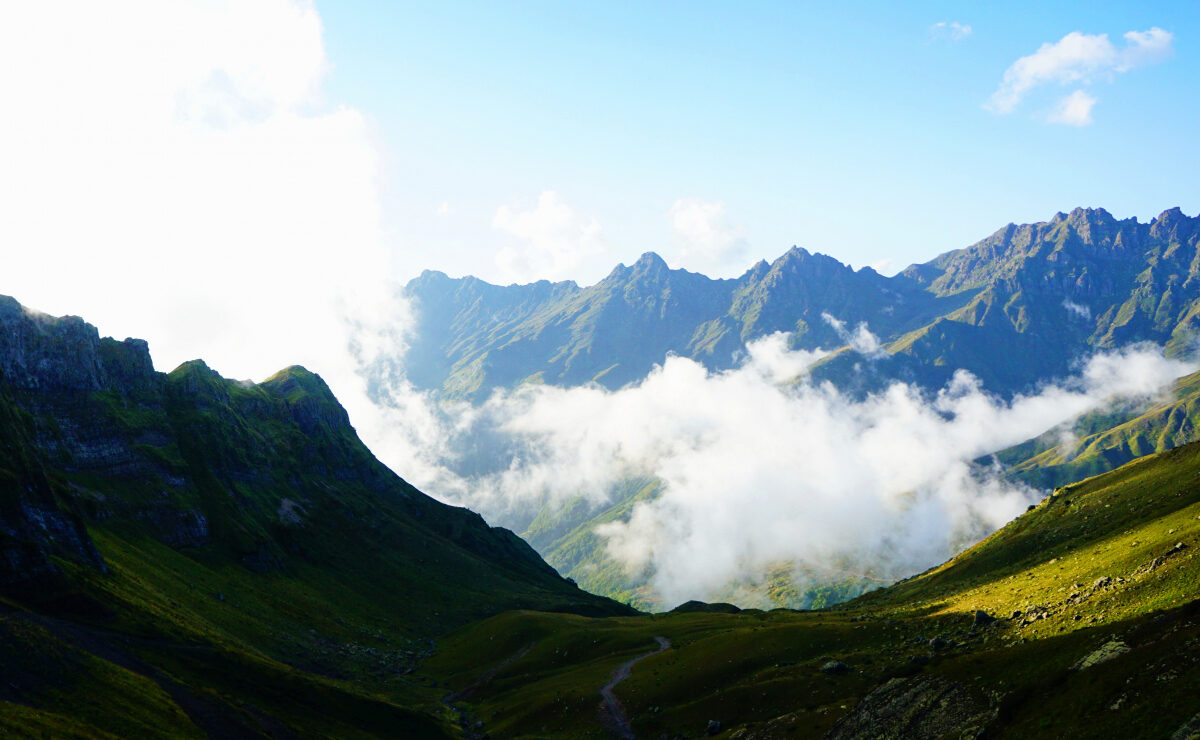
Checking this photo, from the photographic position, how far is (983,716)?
47031mm

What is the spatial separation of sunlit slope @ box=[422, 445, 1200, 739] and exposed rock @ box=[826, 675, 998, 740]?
143 mm

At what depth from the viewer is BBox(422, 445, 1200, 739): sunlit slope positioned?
4219cm

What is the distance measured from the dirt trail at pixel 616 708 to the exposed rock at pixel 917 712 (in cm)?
4187

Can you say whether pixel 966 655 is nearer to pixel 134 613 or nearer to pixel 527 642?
pixel 134 613

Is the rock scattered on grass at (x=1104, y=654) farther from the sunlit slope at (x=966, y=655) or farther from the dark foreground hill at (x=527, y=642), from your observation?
the dark foreground hill at (x=527, y=642)

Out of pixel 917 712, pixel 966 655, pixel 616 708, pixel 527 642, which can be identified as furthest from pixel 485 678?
pixel 917 712

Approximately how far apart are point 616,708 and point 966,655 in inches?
2242

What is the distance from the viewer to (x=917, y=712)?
172ft

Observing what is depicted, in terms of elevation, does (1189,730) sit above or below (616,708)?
above

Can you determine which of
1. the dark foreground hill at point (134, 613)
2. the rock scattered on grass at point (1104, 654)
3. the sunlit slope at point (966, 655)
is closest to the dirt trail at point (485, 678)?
the sunlit slope at point (966, 655)

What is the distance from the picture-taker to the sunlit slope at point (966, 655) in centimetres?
4219

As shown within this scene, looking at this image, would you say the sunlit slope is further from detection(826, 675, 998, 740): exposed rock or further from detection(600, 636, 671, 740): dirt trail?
detection(600, 636, 671, 740): dirt trail

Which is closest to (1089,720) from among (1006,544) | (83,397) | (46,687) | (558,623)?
(46,687)

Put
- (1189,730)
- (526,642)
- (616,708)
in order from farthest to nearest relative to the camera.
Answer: (526,642) < (616,708) < (1189,730)
